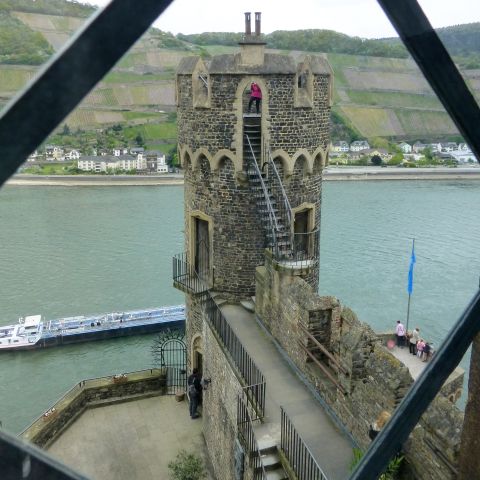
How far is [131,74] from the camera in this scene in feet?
214

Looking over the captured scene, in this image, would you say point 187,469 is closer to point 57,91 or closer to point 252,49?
point 252,49

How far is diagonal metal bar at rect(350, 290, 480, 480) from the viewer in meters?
0.98

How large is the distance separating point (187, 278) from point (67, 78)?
10.5m

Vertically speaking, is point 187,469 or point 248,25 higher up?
point 248,25

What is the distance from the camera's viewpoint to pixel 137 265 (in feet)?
85.5

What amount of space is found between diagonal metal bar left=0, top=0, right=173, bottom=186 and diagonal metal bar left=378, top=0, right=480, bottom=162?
1.20ft

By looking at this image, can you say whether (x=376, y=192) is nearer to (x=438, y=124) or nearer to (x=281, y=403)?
(x=438, y=124)

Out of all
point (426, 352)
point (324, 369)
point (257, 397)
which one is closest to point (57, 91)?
point (257, 397)

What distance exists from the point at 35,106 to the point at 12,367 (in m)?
20.1

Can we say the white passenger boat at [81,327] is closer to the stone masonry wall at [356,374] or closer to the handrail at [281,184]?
the stone masonry wall at [356,374]

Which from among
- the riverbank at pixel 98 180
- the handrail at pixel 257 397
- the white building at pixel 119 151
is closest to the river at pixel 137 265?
the riverbank at pixel 98 180

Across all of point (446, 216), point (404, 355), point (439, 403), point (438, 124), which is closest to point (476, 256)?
point (446, 216)

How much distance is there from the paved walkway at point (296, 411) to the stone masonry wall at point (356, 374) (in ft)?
0.54

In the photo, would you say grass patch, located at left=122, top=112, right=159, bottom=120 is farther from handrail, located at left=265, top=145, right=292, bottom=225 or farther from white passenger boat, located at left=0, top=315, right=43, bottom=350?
handrail, located at left=265, top=145, right=292, bottom=225
